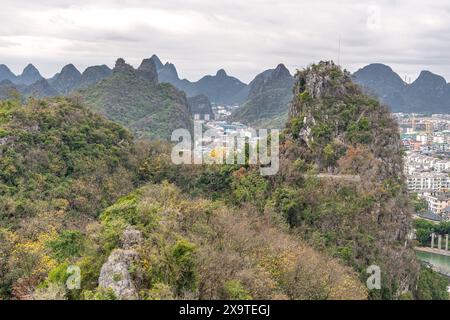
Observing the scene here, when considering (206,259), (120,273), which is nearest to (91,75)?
(206,259)

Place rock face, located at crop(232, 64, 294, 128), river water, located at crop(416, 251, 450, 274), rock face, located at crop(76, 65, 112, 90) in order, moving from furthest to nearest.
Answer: rock face, located at crop(76, 65, 112, 90) < rock face, located at crop(232, 64, 294, 128) < river water, located at crop(416, 251, 450, 274)

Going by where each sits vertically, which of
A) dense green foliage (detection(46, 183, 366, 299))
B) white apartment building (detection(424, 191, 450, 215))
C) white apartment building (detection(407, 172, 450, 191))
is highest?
dense green foliage (detection(46, 183, 366, 299))

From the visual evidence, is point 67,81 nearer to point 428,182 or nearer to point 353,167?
point 428,182

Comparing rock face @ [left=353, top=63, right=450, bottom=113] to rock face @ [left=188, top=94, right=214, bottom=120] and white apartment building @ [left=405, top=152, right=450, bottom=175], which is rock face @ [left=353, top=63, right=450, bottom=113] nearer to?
rock face @ [left=188, top=94, right=214, bottom=120]

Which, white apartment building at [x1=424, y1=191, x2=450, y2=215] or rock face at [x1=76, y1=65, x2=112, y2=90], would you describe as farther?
rock face at [x1=76, y1=65, x2=112, y2=90]

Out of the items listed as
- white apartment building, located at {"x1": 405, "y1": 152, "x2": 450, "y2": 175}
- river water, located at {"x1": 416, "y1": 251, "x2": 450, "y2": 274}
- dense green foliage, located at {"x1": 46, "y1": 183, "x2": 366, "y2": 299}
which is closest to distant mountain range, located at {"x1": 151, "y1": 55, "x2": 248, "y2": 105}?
white apartment building, located at {"x1": 405, "y1": 152, "x2": 450, "y2": 175}

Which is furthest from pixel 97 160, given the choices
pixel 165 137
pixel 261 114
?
pixel 261 114
